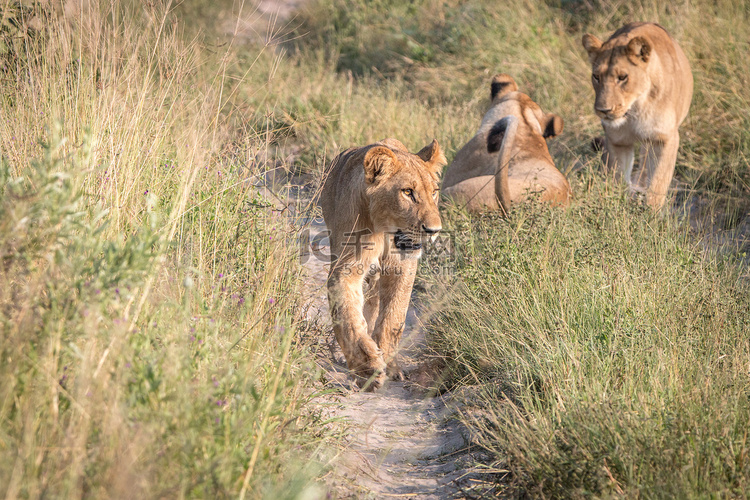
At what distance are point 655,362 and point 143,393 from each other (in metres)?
2.21

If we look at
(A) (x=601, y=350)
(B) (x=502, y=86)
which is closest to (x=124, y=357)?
(A) (x=601, y=350)

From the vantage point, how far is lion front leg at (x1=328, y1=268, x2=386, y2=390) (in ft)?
13.1

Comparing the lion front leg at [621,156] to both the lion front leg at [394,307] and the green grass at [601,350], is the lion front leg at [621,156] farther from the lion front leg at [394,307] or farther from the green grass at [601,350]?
the lion front leg at [394,307]

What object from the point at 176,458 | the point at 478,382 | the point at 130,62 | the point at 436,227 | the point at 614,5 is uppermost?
the point at 614,5

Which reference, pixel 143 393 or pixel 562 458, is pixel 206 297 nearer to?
pixel 143 393

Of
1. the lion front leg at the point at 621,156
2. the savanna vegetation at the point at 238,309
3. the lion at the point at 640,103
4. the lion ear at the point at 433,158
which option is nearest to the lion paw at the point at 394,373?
the savanna vegetation at the point at 238,309

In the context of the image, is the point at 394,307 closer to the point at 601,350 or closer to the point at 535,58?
the point at 601,350

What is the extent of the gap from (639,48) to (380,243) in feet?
12.0

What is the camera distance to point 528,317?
3.92 meters

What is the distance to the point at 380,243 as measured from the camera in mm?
4434

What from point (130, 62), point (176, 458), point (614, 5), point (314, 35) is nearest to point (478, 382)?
point (176, 458)

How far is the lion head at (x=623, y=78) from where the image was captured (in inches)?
260

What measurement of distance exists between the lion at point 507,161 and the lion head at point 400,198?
124 centimetres

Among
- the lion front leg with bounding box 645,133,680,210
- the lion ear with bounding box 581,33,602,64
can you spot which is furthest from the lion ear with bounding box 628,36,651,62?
the lion front leg with bounding box 645,133,680,210
